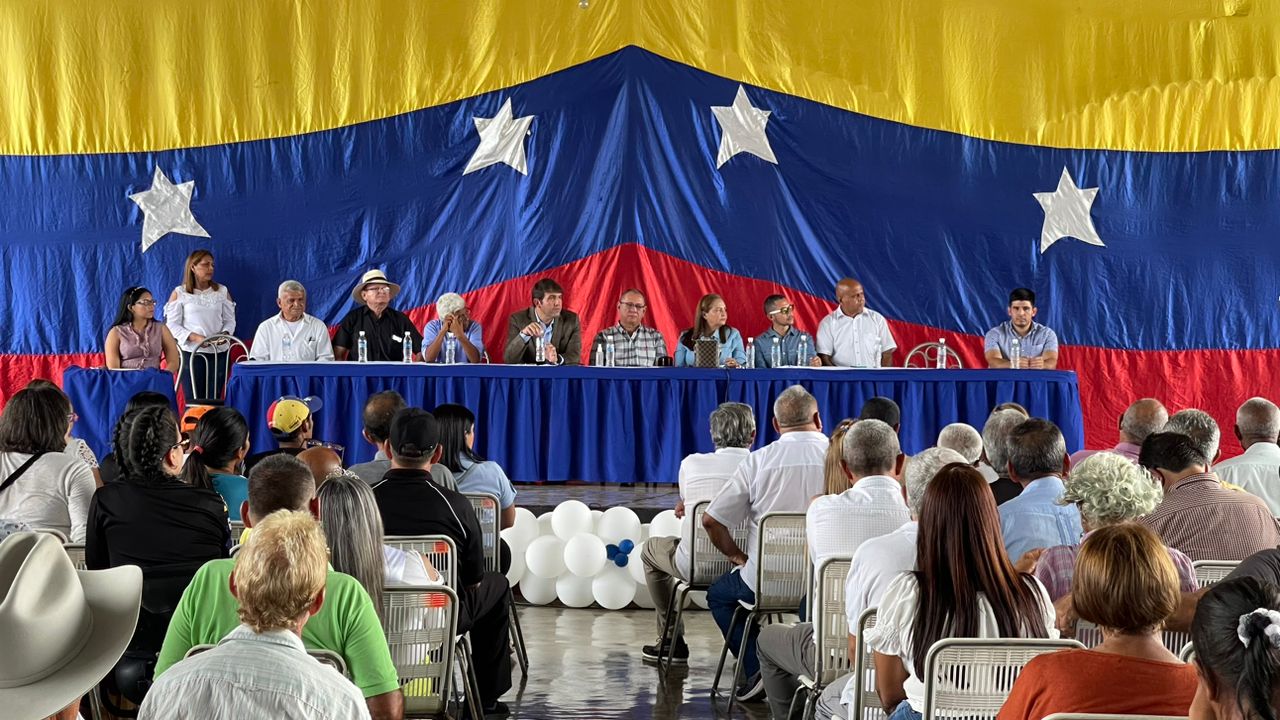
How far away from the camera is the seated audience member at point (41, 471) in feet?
13.4

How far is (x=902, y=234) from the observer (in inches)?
376

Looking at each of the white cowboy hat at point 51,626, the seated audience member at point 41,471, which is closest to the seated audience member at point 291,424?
the seated audience member at point 41,471

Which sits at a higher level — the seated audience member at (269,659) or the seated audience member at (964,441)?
the seated audience member at (964,441)

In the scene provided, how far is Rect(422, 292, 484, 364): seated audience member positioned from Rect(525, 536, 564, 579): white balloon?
2718 mm

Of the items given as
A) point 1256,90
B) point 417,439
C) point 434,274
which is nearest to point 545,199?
point 434,274

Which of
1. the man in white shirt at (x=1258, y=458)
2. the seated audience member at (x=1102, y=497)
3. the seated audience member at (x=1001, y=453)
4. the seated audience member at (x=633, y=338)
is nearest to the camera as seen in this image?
the seated audience member at (x=1102, y=497)

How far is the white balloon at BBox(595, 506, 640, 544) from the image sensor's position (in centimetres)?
587

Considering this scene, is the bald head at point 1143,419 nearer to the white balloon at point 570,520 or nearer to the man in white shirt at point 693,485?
the man in white shirt at point 693,485

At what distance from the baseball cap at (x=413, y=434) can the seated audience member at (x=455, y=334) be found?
4.53 m

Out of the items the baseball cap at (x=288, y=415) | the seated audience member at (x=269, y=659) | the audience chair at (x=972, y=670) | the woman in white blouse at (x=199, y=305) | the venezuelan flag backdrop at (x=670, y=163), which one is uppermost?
the venezuelan flag backdrop at (x=670, y=163)

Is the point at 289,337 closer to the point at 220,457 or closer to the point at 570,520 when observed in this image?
the point at 570,520

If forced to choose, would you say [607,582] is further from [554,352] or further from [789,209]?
[789,209]

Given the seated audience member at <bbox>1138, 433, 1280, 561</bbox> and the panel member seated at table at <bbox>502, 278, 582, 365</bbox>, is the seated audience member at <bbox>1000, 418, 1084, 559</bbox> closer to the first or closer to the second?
the seated audience member at <bbox>1138, 433, 1280, 561</bbox>

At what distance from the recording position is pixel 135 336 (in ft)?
29.2
